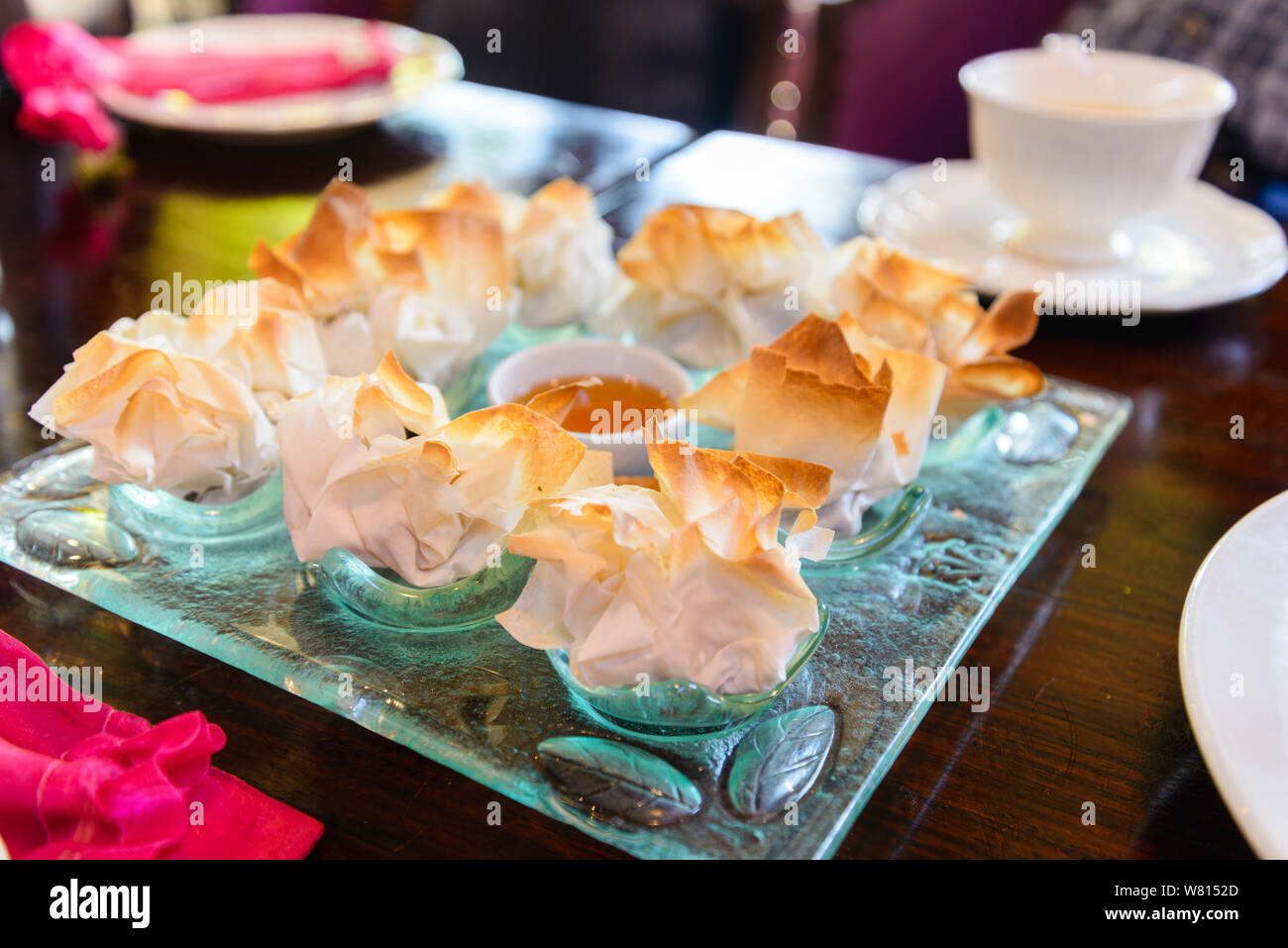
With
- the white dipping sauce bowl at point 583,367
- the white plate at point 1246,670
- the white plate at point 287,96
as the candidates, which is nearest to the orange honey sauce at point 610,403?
the white dipping sauce bowl at point 583,367

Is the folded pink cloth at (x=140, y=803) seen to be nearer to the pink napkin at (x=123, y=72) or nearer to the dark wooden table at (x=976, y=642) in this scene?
the dark wooden table at (x=976, y=642)

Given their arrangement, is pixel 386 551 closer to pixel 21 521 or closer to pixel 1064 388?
pixel 21 521

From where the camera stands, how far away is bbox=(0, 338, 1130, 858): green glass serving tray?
1.89 feet

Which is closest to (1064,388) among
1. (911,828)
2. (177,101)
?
(911,828)

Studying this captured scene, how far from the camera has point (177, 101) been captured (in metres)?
1.57

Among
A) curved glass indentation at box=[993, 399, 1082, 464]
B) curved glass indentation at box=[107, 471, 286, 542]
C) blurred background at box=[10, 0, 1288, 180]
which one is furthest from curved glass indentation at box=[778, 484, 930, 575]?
blurred background at box=[10, 0, 1288, 180]

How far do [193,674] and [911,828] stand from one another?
1.40 ft

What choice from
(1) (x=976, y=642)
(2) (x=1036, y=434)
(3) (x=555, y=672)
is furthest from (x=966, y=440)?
(3) (x=555, y=672)

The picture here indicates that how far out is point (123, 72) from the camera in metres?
1.60

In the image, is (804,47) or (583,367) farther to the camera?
(804,47)

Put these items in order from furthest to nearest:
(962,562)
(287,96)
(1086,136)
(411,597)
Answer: (287,96) < (1086,136) < (962,562) < (411,597)

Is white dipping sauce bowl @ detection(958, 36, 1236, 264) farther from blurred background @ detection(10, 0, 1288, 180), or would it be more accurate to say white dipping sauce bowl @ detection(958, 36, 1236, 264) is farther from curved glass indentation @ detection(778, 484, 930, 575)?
blurred background @ detection(10, 0, 1288, 180)

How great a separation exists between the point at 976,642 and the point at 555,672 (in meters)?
0.28

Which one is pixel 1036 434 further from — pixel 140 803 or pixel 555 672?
pixel 140 803
